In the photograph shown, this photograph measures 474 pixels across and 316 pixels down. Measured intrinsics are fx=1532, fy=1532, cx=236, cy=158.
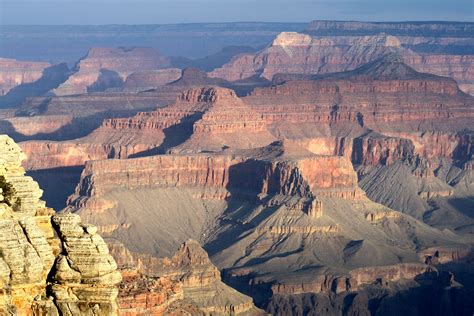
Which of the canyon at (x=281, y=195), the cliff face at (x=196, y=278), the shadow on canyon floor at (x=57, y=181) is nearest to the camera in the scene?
the cliff face at (x=196, y=278)

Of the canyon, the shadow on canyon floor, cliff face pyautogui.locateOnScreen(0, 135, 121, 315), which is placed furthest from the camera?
the shadow on canyon floor

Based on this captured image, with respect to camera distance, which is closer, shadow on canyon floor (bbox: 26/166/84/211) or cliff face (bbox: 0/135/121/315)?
cliff face (bbox: 0/135/121/315)

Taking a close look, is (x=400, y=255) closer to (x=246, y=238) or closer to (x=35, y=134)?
(x=246, y=238)

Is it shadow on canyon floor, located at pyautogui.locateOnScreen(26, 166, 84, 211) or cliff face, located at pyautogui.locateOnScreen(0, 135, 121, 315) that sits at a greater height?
shadow on canyon floor, located at pyautogui.locateOnScreen(26, 166, 84, 211)

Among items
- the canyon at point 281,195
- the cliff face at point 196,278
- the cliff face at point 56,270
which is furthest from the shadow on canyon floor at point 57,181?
the cliff face at point 56,270

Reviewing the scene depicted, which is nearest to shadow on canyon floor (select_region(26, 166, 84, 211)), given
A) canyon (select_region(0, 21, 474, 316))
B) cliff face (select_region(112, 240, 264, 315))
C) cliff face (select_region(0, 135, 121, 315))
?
canyon (select_region(0, 21, 474, 316))

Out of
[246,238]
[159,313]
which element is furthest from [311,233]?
[159,313]

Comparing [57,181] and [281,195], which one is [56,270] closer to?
[281,195]

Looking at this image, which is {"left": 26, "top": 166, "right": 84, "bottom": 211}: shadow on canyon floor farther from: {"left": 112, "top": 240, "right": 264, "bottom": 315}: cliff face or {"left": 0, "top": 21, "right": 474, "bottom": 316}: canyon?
{"left": 112, "top": 240, "right": 264, "bottom": 315}: cliff face

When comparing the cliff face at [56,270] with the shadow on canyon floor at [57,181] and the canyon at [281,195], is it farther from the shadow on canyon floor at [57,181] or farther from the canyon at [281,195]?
the shadow on canyon floor at [57,181]

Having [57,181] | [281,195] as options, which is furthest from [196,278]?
[57,181]
